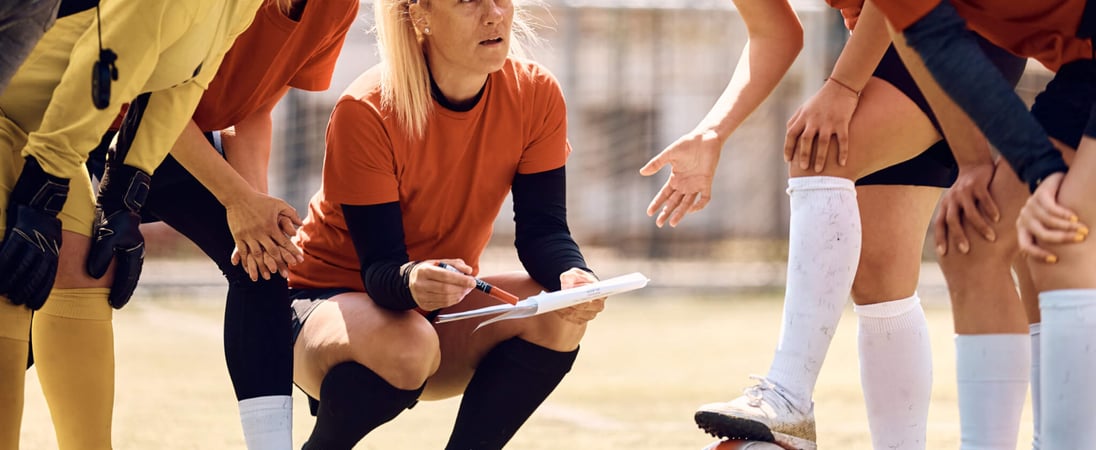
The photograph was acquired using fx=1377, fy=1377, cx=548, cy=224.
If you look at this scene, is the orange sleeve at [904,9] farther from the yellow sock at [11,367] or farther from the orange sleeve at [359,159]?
the yellow sock at [11,367]

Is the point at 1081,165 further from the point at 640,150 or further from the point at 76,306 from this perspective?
the point at 640,150

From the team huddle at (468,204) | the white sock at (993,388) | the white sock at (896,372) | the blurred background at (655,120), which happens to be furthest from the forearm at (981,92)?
the blurred background at (655,120)

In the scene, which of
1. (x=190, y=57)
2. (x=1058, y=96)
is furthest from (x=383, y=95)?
(x=1058, y=96)

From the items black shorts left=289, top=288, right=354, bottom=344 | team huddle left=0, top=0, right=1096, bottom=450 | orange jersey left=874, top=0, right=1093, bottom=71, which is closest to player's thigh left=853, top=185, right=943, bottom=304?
team huddle left=0, top=0, right=1096, bottom=450

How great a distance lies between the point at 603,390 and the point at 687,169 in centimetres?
285

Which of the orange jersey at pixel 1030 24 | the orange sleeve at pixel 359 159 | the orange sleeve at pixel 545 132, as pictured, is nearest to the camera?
the orange jersey at pixel 1030 24

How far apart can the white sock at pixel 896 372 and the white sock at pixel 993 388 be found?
284 millimetres

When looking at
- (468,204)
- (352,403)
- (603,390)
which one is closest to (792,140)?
(468,204)

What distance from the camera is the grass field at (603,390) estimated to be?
4.25 m

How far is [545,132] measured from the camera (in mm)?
3260

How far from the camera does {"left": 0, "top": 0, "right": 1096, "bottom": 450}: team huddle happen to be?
2.38 m

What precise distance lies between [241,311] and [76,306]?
0.36 meters

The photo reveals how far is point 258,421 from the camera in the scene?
9.55 feet

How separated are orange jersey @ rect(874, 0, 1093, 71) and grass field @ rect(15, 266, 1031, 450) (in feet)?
5.99
